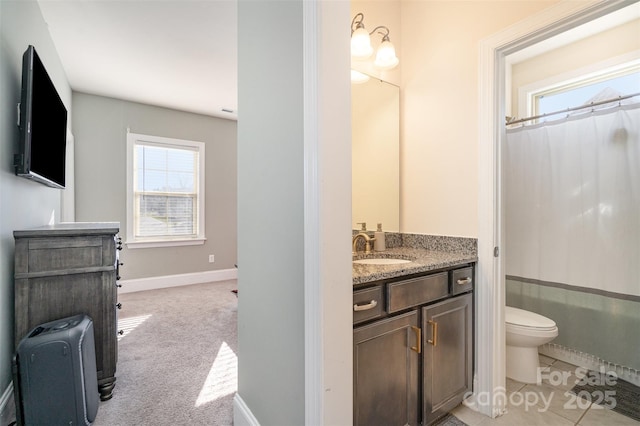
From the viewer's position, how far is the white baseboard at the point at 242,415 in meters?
1.37

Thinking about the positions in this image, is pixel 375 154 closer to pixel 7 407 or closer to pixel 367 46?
pixel 367 46

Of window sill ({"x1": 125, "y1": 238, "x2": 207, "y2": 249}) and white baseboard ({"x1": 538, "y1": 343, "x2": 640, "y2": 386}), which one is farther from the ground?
window sill ({"x1": 125, "y1": 238, "x2": 207, "y2": 249})

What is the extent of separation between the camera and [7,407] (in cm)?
158

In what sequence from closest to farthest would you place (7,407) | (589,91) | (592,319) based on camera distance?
1. (7,407)
2. (592,319)
3. (589,91)

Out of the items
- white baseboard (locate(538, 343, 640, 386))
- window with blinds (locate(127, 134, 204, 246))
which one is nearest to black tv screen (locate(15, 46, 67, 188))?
window with blinds (locate(127, 134, 204, 246))

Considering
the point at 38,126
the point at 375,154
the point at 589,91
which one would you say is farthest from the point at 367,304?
the point at 589,91

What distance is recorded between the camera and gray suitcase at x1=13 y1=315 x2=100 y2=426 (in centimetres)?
142

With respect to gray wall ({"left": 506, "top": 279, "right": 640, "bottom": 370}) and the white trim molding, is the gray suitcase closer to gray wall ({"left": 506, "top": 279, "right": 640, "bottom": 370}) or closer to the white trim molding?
the white trim molding

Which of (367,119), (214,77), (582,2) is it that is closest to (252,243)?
(367,119)

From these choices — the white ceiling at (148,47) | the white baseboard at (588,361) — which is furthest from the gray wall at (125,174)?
the white baseboard at (588,361)

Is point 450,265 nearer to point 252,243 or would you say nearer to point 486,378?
point 486,378

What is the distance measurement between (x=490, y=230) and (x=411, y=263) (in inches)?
22.8

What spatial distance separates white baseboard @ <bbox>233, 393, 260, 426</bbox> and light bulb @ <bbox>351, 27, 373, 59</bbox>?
2.11 m

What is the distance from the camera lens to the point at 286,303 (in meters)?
1.12
